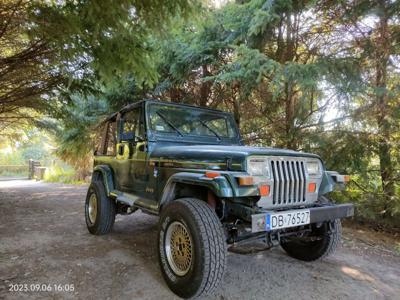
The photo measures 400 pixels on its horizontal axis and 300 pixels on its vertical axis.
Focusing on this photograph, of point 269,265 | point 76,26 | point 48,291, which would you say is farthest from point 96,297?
point 76,26

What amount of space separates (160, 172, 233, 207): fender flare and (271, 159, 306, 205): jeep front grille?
0.53m

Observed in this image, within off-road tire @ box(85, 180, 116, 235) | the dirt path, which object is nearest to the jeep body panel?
off-road tire @ box(85, 180, 116, 235)

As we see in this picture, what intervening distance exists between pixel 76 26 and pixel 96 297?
8.74 feet

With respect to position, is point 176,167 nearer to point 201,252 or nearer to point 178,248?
point 178,248

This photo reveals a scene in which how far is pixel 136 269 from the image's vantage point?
3287 millimetres

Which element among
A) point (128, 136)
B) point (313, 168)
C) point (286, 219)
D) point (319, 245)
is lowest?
point (319, 245)

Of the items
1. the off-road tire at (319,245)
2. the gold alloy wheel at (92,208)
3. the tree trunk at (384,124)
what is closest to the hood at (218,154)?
the off-road tire at (319,245)

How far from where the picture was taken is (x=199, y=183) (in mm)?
2729

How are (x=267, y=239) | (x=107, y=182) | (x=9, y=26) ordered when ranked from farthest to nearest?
(x=107, y=182) < (x=9, y=26) < (x=267, y=239)

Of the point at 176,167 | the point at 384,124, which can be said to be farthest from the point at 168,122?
the point at 384,124

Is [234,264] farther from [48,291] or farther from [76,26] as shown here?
[76,26]

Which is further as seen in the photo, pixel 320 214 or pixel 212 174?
pixel 320 214

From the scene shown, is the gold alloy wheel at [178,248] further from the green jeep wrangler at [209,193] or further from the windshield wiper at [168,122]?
the windshield wiper at [168,122]

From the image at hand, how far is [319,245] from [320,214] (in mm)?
897
